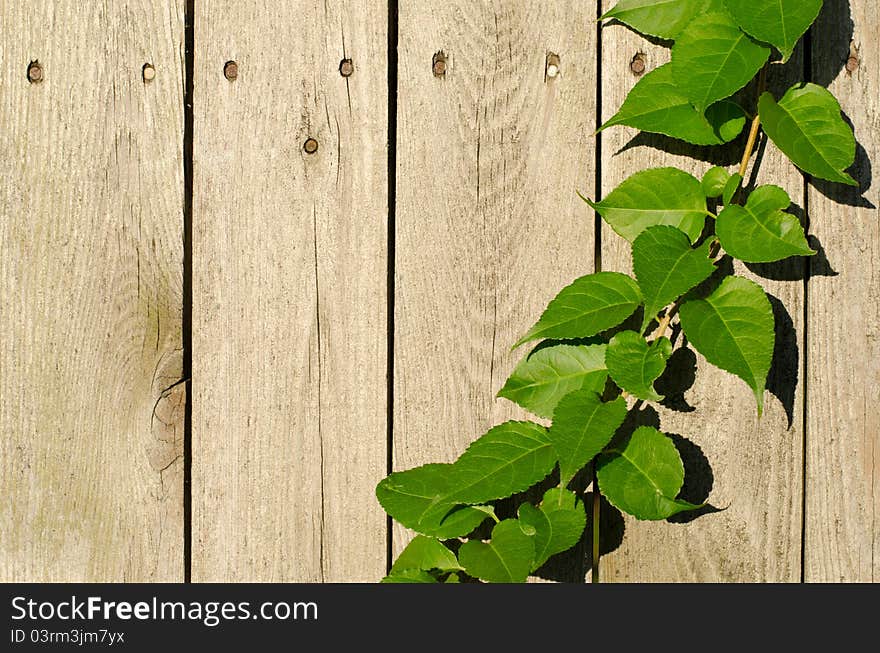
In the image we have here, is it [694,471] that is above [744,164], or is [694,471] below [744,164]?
below

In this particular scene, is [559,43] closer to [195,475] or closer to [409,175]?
[409,175]

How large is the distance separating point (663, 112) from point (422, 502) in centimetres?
48

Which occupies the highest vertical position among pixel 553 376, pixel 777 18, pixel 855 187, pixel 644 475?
pixel 777 18

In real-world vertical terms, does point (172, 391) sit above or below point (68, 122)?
below

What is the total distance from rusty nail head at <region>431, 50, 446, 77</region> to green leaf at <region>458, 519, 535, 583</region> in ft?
1.62

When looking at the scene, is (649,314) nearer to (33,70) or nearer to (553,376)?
(553,376)

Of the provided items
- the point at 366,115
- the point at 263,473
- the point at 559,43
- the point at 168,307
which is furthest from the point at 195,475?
the point at 559,43

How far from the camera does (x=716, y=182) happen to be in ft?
3.16

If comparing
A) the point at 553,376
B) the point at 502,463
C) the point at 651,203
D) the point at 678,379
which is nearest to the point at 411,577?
the point at 502,463

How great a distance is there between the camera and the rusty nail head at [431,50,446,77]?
100 cm

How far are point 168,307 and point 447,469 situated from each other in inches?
14.2

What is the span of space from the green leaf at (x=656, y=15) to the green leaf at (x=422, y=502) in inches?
20.2

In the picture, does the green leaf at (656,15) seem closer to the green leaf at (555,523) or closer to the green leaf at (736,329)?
the green leaf at (736,329)

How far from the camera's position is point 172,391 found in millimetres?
1017
